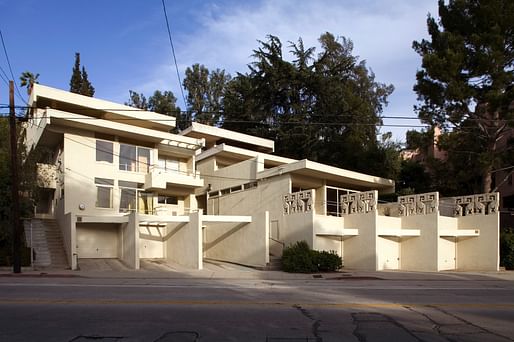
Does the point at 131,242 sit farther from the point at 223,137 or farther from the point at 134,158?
the point at 223,137

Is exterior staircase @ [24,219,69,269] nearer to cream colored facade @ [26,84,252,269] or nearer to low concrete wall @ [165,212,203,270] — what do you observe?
cream colored facade @ [26,84,252,269]

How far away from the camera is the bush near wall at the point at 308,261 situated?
24.0m

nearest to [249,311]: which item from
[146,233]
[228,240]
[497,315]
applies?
[497,315]

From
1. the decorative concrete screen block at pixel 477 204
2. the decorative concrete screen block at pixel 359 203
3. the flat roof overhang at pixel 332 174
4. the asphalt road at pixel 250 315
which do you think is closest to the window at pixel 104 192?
the flat roof overhang at pixel 332 174

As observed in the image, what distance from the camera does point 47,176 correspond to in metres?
31.5

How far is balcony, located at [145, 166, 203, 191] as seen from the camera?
31.8m

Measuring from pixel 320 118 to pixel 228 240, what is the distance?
17.6 m

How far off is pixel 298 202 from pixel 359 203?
324cm

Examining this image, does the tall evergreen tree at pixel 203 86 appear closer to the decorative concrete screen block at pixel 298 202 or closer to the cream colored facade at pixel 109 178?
the cream colored facade at pixel 109 178

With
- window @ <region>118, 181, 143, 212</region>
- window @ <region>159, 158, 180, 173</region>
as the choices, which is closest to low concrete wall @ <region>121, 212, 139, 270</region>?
window @ <region>118, 181, 143, 212</region>

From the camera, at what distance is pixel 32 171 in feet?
91.8

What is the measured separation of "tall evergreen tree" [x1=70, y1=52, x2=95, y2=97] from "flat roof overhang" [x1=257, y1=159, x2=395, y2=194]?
31624 mm

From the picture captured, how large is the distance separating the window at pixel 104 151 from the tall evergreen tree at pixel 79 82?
85.1 ft

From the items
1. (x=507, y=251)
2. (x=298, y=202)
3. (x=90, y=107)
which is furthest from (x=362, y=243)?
(x=90, y=107)
